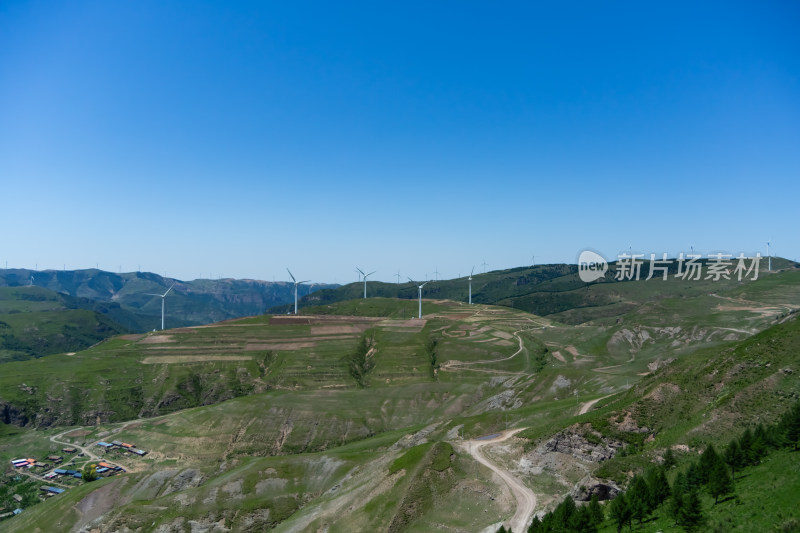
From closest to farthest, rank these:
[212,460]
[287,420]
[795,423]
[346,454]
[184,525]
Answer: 1. [795,423]
2. [184,525]
3. [346,454]
4. [212,460]
5. [287,420]

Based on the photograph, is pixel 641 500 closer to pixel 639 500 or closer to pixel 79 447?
Answer: pixel 639 500

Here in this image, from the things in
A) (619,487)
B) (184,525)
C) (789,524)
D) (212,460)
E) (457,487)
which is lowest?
(212,460)

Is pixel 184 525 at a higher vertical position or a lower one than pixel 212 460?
higher

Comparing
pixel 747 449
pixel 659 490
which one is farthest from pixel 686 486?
pixel 747 449

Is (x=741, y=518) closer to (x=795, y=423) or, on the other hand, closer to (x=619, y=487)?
(x=795, y=423)

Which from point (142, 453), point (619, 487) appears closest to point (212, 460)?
point (142, 453)

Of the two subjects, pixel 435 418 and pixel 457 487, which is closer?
pixel 457 487

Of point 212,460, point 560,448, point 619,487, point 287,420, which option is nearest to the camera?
point 619,487
